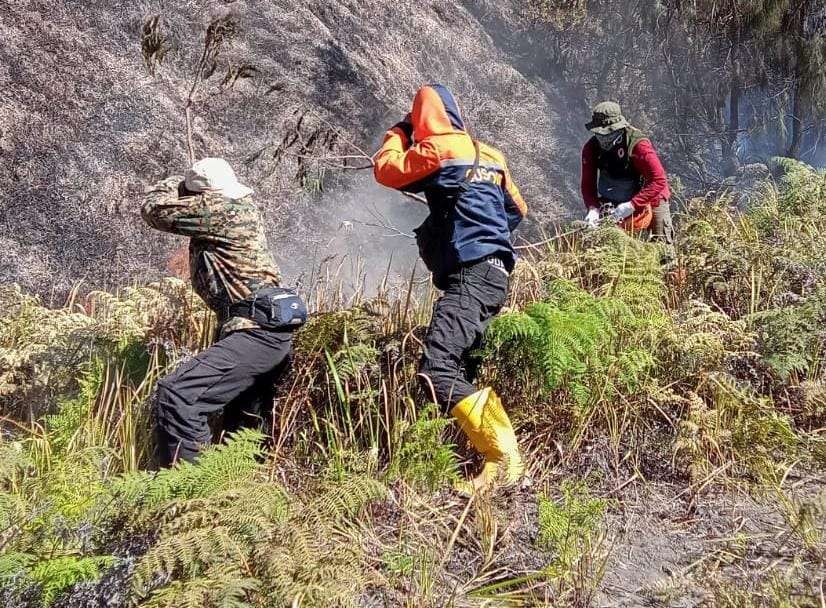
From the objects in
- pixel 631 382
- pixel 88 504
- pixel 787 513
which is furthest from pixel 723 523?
pixel 88 504

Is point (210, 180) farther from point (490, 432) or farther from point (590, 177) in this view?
point (590, 177)

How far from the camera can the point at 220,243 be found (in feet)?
12.2

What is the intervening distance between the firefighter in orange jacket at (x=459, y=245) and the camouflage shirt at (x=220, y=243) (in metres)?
0.67

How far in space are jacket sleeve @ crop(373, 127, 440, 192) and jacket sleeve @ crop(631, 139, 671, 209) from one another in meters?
2.22

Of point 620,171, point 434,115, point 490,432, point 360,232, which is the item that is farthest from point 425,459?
point 360,232

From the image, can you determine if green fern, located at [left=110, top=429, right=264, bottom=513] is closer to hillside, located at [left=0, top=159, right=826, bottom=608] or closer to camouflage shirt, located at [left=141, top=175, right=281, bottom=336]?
hillside, located at [left=0, top=159, right=826, bottom=608]

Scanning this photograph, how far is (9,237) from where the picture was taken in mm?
6664

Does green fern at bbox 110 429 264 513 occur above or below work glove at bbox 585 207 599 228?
below

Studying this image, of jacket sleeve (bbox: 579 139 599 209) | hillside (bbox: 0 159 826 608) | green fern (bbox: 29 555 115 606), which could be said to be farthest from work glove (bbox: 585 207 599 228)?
green fern (bbox: 29 555 115 606)

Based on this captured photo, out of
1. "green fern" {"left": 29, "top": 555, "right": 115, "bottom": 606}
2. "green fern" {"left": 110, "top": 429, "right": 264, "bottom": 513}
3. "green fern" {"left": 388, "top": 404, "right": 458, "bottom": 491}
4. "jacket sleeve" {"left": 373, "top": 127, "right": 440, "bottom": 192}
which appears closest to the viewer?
"green fern" {"left": 29, "top": 555, "right": 115, "bottom": 606}

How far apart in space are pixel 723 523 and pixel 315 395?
6.06 feet

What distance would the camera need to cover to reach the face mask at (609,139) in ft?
17.5

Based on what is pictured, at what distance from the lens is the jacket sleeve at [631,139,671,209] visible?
5293 millimetres

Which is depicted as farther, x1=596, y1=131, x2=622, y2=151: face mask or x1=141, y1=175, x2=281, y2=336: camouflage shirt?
x1=596, y1=131, x2=622, y2=151: face mask
